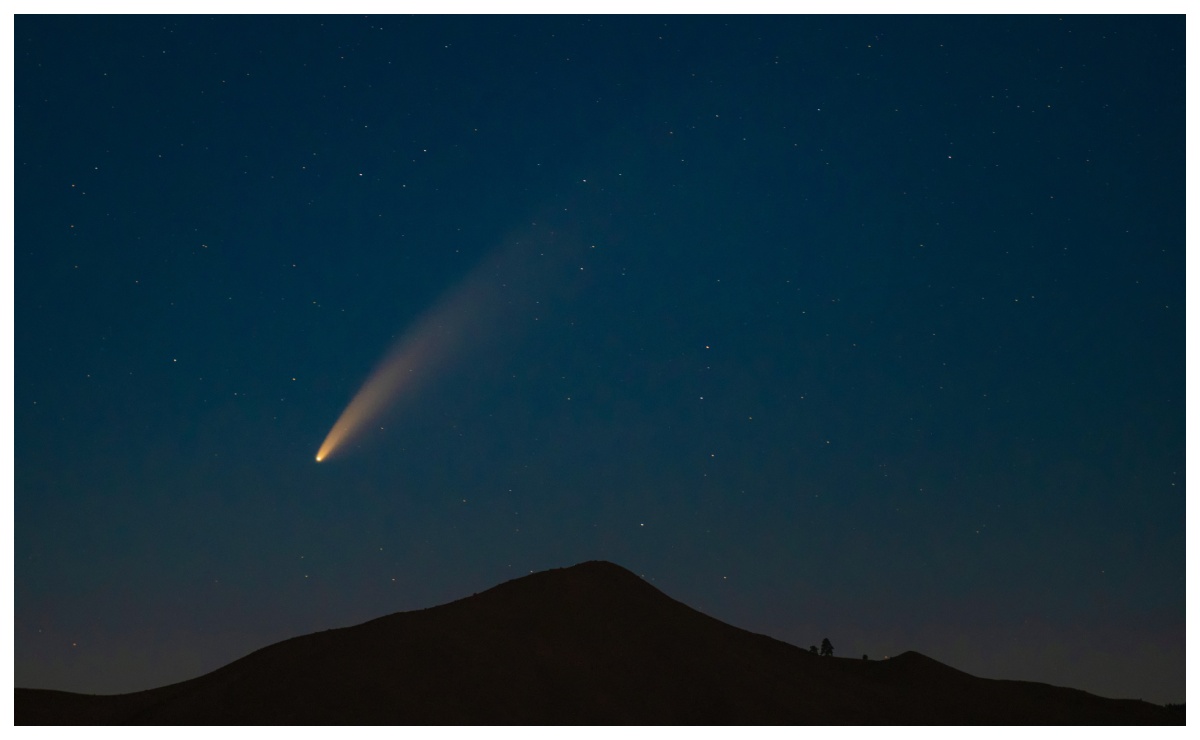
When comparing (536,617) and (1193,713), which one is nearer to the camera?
(1193,713)

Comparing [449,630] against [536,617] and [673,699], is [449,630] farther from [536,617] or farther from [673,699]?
[673,699]

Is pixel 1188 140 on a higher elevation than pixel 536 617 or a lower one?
higher

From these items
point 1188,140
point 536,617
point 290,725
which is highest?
point 1188,140

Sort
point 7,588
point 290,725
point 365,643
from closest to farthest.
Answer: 1. point 7,588
2. point 290,725
3. point 365,643
